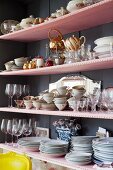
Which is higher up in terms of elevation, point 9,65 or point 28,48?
point 28,48

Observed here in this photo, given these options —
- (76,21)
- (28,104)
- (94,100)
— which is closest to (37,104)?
(28,104)

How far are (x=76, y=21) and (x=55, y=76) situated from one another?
0.61 m

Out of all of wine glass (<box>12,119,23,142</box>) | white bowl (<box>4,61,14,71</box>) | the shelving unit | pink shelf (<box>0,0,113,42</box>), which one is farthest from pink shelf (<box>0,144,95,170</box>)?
pink shelf (<box>0,0,113,42</box>)

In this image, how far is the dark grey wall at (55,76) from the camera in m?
2.09

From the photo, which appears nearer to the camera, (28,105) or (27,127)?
(28,105)

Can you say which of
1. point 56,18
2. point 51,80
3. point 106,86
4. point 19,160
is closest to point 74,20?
point 56,18

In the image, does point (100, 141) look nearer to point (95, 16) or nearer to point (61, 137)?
point (61, 137)

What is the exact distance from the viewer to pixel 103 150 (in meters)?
1.77

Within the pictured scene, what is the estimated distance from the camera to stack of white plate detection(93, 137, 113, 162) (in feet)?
5.74

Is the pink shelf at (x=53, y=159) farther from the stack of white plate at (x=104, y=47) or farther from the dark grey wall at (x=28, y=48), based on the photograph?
the stack of white plate at (x=104, y=47)

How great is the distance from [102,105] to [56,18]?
27.4 inches

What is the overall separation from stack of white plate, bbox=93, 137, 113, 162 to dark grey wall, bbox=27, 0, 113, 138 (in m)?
0.22

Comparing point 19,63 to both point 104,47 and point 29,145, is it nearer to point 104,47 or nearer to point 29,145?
point 29,145

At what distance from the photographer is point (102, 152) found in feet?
5.84
